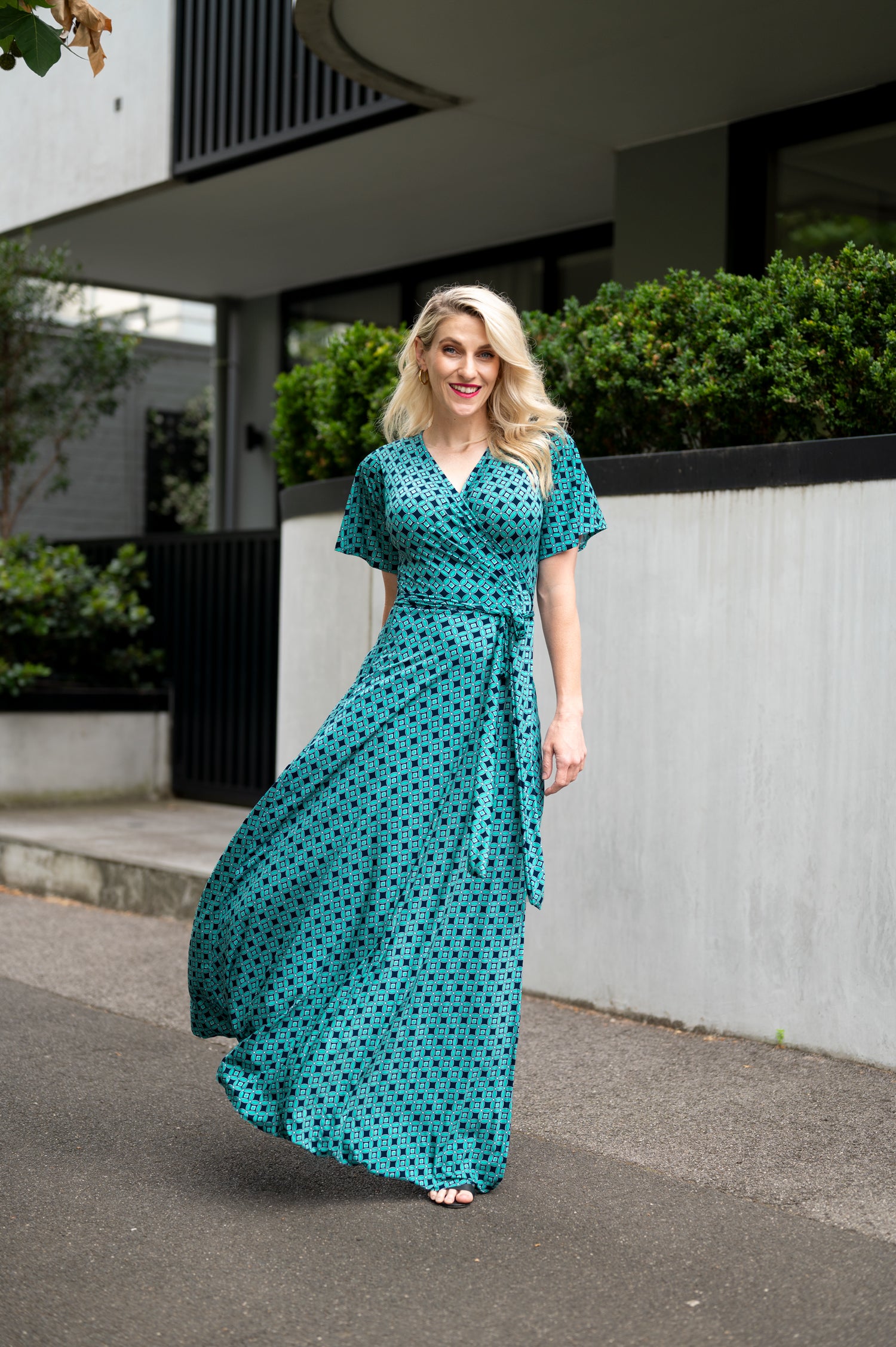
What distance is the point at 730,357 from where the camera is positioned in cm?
489

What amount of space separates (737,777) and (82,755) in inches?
225

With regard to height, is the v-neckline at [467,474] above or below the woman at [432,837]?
above

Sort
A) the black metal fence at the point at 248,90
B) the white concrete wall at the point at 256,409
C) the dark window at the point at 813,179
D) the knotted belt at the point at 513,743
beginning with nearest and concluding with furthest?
the knotted belt at the point at 513,743 → the dark window at the point at 813,179 → the black metal fence at the point at 248,90 → the white concrete wall at the point at 256,409

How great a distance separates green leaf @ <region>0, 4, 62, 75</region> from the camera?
3.02m

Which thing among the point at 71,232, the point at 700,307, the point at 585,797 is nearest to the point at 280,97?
the point at 71,232

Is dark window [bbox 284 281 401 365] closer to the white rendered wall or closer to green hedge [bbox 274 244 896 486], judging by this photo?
green hedge [bbox 274 244 896 486]

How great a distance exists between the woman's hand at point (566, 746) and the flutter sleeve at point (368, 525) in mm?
597

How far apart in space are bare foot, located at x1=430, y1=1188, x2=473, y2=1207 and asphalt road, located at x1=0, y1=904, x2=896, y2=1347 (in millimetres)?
29

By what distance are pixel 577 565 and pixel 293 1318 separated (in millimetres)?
2895

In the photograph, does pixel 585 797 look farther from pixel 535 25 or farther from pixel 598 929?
pixel 535 25

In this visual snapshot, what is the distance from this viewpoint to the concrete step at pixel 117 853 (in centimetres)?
678

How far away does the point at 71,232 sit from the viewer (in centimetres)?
1116

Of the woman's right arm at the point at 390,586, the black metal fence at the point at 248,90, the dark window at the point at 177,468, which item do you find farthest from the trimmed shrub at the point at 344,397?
the dark window at the point at 177,468

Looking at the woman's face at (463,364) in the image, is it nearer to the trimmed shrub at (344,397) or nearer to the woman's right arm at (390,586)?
the woman's right arm at (390,586)
